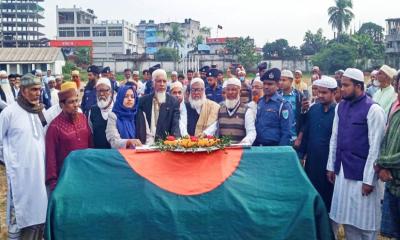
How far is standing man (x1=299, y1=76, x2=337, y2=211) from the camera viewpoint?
198 inches

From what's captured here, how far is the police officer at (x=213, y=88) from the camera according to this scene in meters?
9.36

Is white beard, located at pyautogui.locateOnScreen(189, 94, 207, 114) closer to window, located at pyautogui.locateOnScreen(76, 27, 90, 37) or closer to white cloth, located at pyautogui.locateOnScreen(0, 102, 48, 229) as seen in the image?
white cloth, located at pyautogui.locateOnScreen(0, 102, 48, 229)

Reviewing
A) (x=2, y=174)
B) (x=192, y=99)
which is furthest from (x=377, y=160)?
(x=2, y=174)

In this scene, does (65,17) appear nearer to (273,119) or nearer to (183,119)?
(183,119)

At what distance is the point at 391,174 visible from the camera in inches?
158

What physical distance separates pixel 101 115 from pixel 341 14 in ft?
213

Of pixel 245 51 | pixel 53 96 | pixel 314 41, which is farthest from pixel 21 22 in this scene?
pixel 53 96

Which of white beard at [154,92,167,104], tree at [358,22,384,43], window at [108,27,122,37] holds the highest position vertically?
window at [108,27,122,37]

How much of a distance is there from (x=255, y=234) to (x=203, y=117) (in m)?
2.23

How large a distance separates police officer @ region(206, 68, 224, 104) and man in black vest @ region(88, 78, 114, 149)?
163 inches

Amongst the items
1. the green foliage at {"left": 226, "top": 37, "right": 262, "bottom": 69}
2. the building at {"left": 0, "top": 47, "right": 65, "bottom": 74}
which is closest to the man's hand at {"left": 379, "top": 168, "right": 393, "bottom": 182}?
the building at {"left": 0, "top": 47, "right": 65, "bottom": 74}

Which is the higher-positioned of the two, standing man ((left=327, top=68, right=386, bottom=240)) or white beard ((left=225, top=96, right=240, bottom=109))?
white beard ((left=225, top=96, right=240, bottom=109))

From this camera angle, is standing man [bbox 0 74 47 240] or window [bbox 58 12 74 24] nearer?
standing man [bbox 0 74 47 240]

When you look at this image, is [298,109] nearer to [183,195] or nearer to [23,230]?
[183,195]
